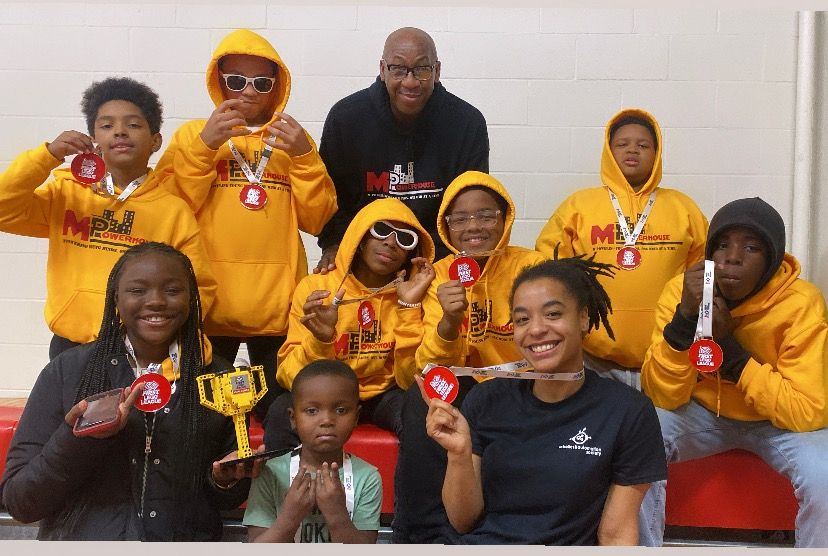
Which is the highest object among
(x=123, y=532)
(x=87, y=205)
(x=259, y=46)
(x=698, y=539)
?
(x=259, y=46)

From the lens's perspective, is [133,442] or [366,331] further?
[366,331]

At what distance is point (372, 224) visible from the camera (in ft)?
10.7

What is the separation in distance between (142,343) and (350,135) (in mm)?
1413

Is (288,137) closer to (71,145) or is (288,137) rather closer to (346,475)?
(71,145)

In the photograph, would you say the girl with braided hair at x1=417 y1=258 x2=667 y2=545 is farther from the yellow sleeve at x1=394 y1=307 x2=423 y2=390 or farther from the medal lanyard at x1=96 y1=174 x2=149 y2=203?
the medal lanyard at x1=96 y1=174 x2=149 y2=203

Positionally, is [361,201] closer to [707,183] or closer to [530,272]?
[530,272]

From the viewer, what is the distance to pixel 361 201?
3660 millimetres

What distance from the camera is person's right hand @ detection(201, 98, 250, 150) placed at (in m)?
3.24

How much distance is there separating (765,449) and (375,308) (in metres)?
1.44

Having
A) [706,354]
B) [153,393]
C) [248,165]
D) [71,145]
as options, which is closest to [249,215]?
[248,165]

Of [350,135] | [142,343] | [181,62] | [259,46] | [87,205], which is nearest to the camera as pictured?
[142,343]

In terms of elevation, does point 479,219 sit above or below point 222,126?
below

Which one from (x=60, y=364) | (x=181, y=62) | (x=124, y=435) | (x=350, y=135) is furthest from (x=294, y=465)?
(x=181, y=62)

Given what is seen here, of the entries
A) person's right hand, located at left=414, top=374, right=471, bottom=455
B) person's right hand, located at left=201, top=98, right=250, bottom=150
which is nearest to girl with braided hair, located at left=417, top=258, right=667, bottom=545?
person's right hand, located at left=414, top=374, right=471, bottom=455
